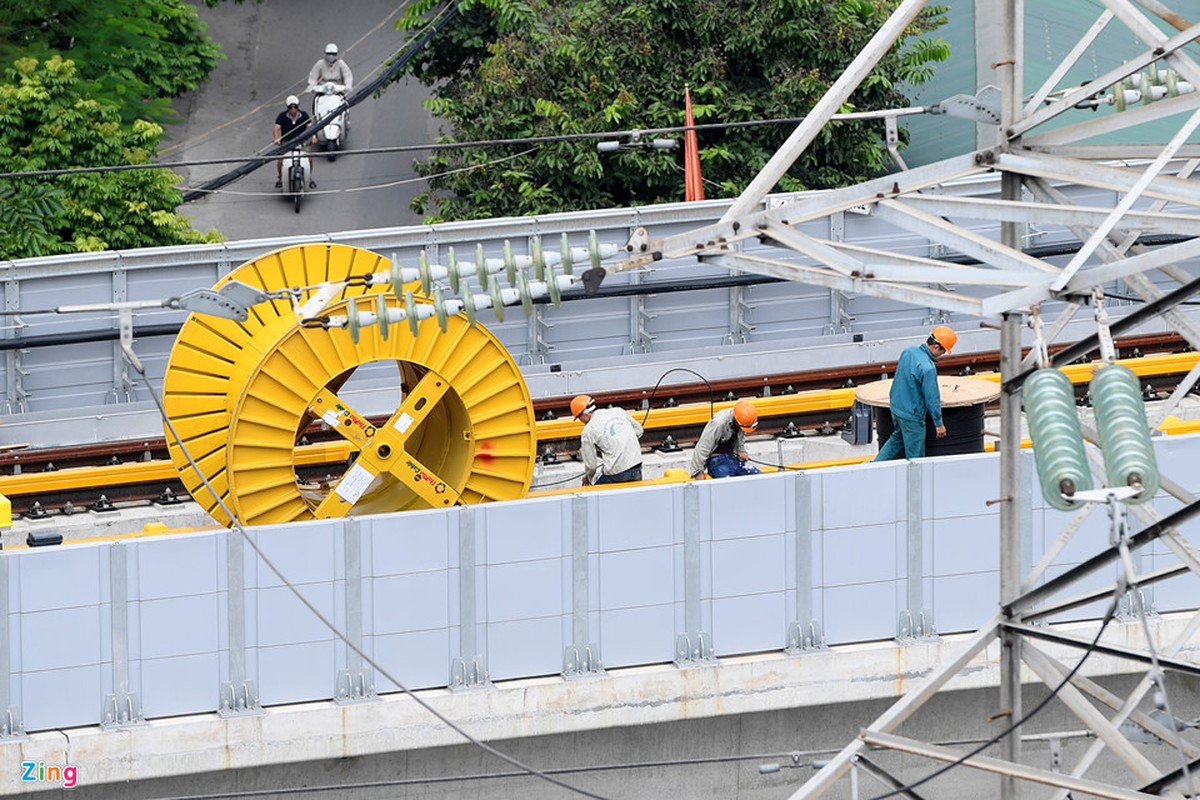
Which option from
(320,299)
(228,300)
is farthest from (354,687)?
(228,300)

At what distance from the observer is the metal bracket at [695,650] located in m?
14.1

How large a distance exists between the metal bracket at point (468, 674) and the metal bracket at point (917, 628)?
2.95 m

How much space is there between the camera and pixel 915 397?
16453mm

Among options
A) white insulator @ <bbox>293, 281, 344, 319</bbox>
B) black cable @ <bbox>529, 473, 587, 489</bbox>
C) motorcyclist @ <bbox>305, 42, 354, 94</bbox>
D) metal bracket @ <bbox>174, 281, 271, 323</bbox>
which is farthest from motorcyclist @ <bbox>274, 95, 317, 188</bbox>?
metal bracket @ <bbox>174, 281, 271, 323</bbox>

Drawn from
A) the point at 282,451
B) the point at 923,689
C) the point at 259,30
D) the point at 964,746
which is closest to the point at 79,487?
the point at 282,451

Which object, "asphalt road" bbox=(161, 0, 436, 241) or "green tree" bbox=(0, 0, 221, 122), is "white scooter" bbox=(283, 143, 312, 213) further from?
"green tree" bbox=(0, 0, 221, 122)

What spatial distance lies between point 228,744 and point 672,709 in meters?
3.01

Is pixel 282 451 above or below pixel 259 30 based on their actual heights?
below

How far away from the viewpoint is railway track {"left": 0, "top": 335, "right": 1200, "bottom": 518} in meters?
17.9

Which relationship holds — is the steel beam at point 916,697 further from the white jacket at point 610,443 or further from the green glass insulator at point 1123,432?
the white jacket at point 610,443

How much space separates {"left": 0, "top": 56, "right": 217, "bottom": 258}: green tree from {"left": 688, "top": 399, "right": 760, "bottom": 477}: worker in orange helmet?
994cm

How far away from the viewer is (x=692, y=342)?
2098 cm

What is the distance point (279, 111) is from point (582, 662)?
66.9 feet

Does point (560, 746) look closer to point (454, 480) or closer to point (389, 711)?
point (389, 711)
